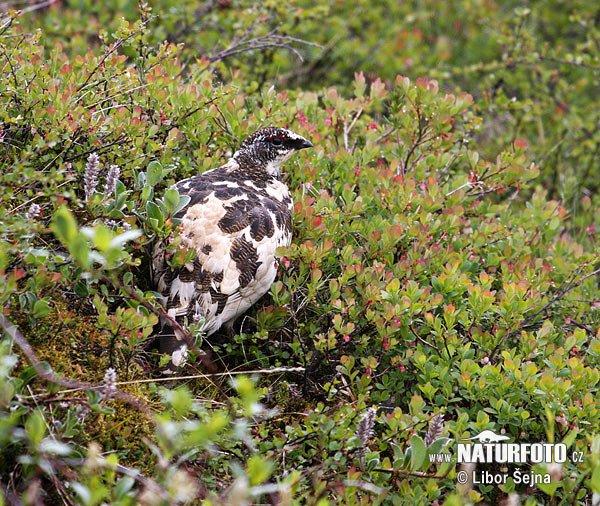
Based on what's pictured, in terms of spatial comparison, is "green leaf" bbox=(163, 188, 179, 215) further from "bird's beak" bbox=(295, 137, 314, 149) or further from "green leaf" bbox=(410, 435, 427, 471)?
"green leaf" bbox=(410, 435, 427, 471)

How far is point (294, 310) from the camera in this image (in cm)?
342

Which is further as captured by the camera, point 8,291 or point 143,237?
point 143,237

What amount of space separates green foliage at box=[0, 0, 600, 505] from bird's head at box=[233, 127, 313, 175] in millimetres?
219

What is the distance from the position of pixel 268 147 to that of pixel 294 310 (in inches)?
41.5

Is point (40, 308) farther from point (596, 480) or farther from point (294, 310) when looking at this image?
point (596, 480)

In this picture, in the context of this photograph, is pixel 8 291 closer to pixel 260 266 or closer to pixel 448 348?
pixel 260 266

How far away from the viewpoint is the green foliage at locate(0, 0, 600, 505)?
7.71ft

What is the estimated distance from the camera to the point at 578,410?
9.47 ft

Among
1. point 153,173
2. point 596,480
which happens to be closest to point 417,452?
point 596,480

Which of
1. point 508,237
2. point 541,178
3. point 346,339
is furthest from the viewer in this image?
point 541,178

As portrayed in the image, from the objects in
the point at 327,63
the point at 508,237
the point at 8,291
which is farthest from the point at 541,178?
the point at 8,291

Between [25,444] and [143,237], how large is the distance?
0.99 meters

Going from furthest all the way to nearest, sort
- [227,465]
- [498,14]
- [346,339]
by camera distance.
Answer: [498,14]
[346,339]
[227,465]

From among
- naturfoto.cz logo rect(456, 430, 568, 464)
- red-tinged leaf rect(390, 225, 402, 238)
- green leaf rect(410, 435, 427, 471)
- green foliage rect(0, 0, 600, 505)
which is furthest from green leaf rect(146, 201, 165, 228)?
naturfoto.cz logo rect(456, 430, 568, 464)
